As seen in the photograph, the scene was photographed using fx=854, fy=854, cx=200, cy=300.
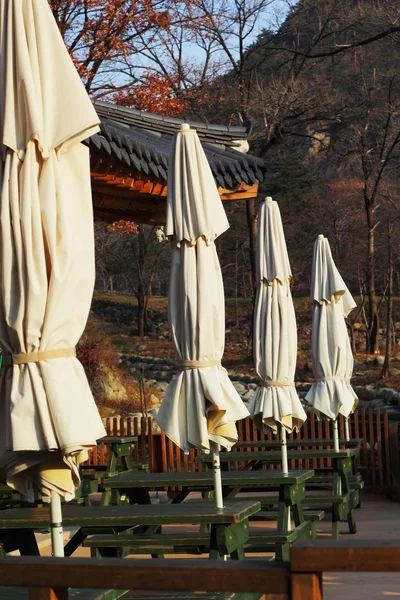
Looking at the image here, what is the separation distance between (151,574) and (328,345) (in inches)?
A: 320

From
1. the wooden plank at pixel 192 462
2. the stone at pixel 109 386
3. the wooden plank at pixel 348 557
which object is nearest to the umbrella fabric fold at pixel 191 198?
the wooden plank at pixel 348 557

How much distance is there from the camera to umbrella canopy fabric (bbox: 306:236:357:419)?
9953 mm

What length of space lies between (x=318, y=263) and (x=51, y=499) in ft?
24.2

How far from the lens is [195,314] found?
6.03 metres

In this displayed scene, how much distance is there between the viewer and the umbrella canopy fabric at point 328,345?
32.7 ft

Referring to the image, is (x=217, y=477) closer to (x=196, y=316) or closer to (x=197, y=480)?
(x=197, y=480)

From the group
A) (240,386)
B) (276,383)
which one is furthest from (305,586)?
(240,386)

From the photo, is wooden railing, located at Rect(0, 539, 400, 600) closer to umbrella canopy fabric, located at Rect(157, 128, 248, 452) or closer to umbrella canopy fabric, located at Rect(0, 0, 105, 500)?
umbrella canopy fabric, located at Rect(0, 0, 105, 500)

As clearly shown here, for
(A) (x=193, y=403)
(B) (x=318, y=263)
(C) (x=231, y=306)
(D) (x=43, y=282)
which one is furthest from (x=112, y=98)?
(C) (x=231, y=306)

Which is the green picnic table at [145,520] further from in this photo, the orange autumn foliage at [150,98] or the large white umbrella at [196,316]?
the orange autumn foliage at [150,98]

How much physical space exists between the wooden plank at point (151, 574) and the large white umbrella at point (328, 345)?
745 centimetres

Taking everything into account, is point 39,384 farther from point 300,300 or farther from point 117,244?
point 300,300

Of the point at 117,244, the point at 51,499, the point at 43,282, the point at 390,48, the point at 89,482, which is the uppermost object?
the point at 390,48

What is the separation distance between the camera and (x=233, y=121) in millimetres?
28359
